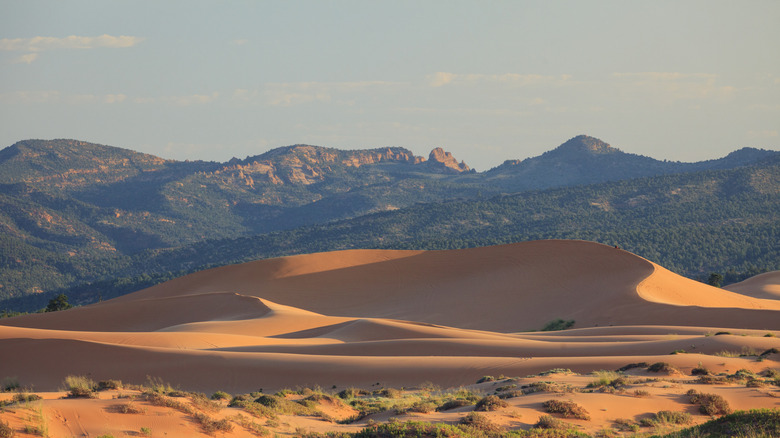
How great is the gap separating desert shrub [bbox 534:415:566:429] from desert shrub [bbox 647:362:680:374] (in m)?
7.56

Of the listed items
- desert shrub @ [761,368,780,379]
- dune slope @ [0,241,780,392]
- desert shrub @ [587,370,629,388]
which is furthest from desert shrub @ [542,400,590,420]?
desert shrub @ [761,368,780,379]

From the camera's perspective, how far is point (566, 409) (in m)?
15.4

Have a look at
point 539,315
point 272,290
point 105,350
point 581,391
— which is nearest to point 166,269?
point 272,290

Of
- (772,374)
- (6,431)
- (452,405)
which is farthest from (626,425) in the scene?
(6,431)

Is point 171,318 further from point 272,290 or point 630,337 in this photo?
point 630,337

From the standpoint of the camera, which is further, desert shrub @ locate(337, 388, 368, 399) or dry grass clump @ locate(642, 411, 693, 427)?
desert shrub @ locate(337, 388, 368, 399)

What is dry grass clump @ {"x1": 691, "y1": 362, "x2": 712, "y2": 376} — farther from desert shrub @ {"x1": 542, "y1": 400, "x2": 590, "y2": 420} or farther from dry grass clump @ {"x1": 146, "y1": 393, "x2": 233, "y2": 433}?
dry grass clump @ {"x1": 146, "y1": 393, "x2": 233, "y2": 433}

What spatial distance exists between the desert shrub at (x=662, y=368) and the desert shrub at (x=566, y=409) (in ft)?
20.4

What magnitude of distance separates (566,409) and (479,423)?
7.85 ft

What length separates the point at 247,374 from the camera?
24172 millimetres

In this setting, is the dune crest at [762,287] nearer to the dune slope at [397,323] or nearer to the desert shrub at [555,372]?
the dune slope at [397,323]

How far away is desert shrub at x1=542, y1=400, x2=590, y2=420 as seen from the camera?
1531 cm

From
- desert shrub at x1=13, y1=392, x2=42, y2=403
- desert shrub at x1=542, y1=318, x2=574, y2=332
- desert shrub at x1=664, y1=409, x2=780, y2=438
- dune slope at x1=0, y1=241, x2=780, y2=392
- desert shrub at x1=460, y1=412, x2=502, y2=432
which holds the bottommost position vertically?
desert shrub at x1=542, y1=318, x2=574, y2=332

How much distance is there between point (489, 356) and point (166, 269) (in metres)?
128
